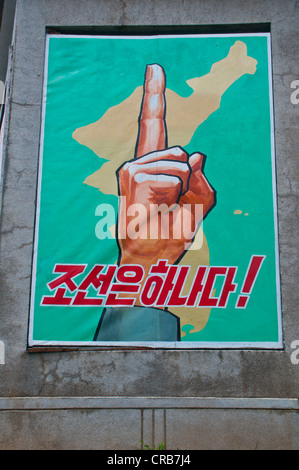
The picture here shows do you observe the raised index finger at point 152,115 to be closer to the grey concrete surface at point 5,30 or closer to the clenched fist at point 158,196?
the clenched fist at point 158,196

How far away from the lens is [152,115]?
741 cm

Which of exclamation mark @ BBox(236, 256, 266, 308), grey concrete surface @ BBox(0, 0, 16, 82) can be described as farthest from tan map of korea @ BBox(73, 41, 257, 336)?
grey concrete surface @ BBox(0, 0, 16, 82)

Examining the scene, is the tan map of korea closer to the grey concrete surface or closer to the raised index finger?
the raised index finger

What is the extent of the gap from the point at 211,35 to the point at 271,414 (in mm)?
5045

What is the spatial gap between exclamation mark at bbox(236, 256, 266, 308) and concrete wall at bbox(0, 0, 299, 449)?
308mm

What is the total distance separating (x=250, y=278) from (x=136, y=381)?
6.10ft

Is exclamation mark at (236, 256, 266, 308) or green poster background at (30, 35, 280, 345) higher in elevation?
green poster background at (30, 35, 280, 345)

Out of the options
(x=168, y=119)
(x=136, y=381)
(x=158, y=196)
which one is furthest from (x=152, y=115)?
(x=136, y=381)

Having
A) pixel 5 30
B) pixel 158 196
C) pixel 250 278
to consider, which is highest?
pixel 5 30

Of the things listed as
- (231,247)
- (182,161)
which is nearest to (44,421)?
(231,247)

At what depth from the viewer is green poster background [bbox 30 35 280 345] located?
22.1 feet

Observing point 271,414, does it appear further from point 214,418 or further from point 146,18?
point 146,18

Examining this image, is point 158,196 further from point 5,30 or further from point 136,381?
point 5,30

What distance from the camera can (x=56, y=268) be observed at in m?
6.92
